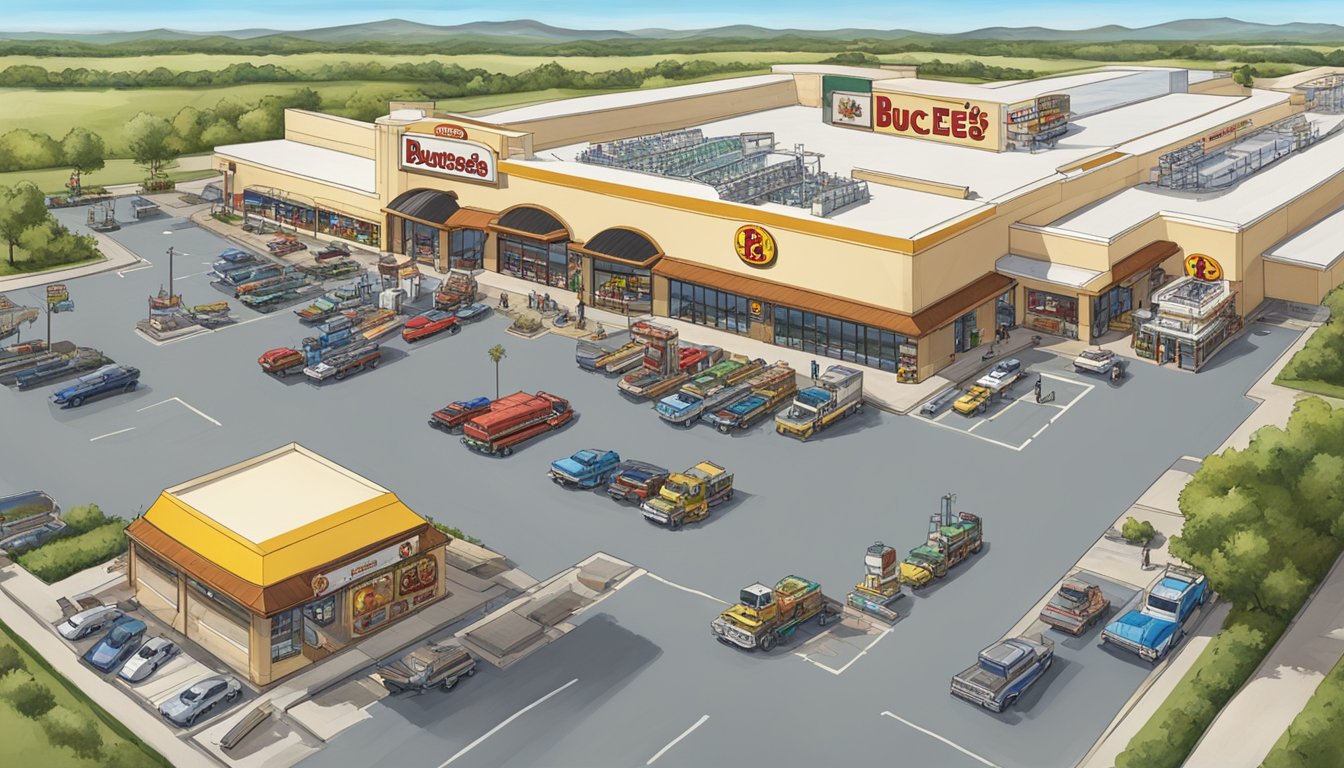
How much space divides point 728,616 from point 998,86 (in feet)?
336

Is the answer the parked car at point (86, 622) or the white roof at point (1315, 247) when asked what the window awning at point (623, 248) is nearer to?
the white roof at point (1315, 247)

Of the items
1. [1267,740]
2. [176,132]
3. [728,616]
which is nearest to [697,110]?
[176,132]

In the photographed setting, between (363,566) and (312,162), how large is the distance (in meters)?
76.1

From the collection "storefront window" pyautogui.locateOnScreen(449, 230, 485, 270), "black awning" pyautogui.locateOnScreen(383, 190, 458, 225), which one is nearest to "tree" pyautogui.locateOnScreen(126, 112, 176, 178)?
"black awning" pyautogui.locateOnScreen(383, 190, 458, 225)

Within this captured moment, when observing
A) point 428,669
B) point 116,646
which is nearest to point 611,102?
point 116,646

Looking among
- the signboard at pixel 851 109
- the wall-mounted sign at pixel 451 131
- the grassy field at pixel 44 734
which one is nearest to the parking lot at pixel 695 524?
the grassy field at pixel 44 734

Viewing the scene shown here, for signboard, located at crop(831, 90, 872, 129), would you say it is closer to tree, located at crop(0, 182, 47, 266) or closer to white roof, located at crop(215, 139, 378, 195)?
white roof, located at crop(215, 139, 378, 195)

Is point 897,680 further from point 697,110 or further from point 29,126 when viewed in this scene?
point 29,126

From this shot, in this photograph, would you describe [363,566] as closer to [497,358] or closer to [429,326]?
[497,358]

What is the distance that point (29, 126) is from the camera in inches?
6722

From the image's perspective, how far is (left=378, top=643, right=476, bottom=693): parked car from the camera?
167 feet

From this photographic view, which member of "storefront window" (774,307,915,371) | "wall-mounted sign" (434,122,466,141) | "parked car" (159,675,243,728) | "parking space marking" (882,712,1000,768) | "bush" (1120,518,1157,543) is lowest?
"parking space marking" (882,712,1000,768)

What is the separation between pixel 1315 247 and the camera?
3770 inches

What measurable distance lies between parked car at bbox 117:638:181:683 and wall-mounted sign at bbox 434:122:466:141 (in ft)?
195
